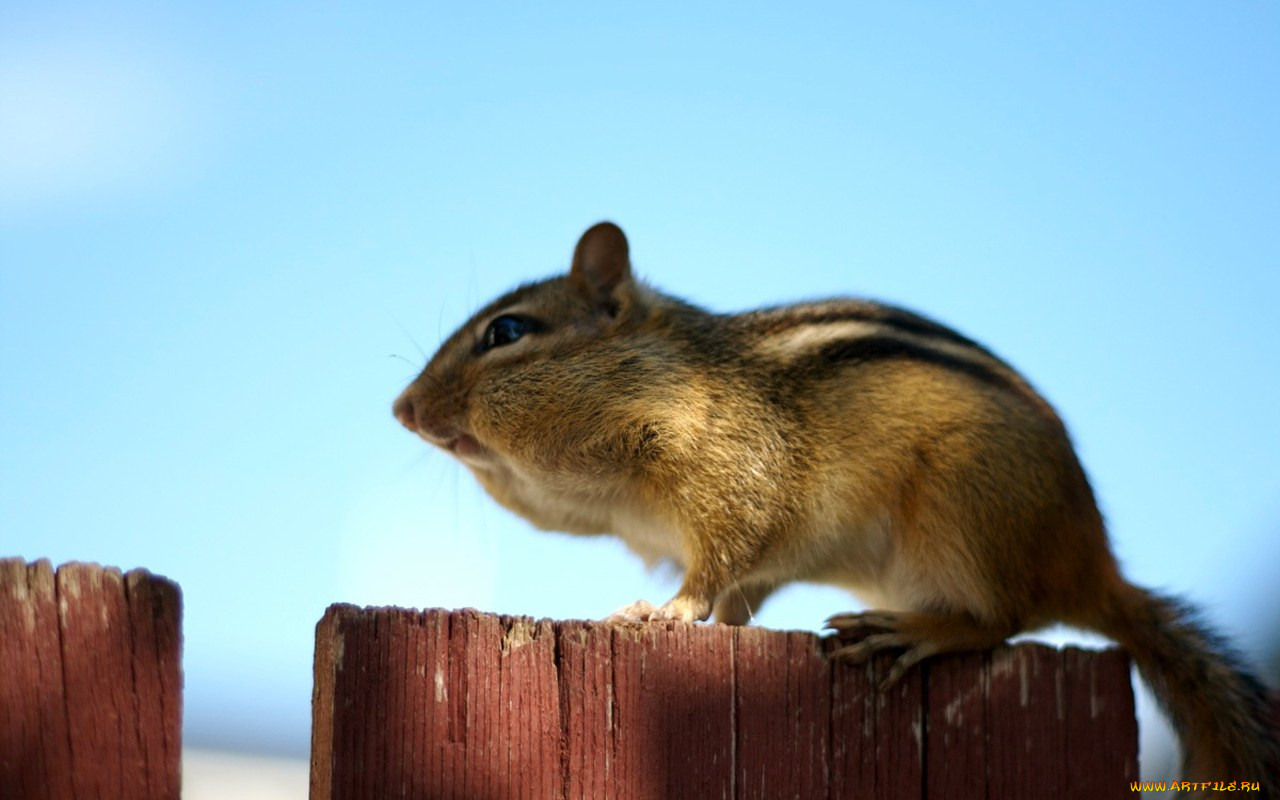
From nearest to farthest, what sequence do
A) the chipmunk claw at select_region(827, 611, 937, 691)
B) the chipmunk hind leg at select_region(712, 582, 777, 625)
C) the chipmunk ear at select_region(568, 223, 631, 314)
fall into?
the chipmunk claw at select_region(827, 611, 937, 691)
the chipmunk hind leg at select_region(712, 582, 777, 625)
the chipmunk ear at select_region(568, 223, 631, 314)

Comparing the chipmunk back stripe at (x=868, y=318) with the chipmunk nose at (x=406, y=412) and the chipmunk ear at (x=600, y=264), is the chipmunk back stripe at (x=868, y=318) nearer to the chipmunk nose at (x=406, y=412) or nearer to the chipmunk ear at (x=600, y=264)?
the chipmunk ear at (x=600, y=264)

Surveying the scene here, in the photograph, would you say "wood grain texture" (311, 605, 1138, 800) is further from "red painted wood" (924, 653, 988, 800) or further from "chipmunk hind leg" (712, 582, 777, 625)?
"chipmunk hind leg" (712, 582, 777, 625)

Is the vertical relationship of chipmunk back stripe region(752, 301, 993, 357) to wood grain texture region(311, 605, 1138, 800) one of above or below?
above

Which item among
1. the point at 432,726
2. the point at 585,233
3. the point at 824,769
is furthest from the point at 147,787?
the point at 585,233

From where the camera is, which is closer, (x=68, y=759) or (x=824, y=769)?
(x=68, y=759)

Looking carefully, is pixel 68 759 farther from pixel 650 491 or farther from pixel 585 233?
pixel 585 233

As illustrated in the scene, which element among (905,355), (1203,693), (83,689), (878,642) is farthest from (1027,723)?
(83,689)

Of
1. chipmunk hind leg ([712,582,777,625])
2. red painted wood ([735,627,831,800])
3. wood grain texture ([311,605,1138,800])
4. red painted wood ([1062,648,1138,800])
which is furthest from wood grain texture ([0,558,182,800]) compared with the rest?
chipmunk hind leg ([712,582,777,625])
